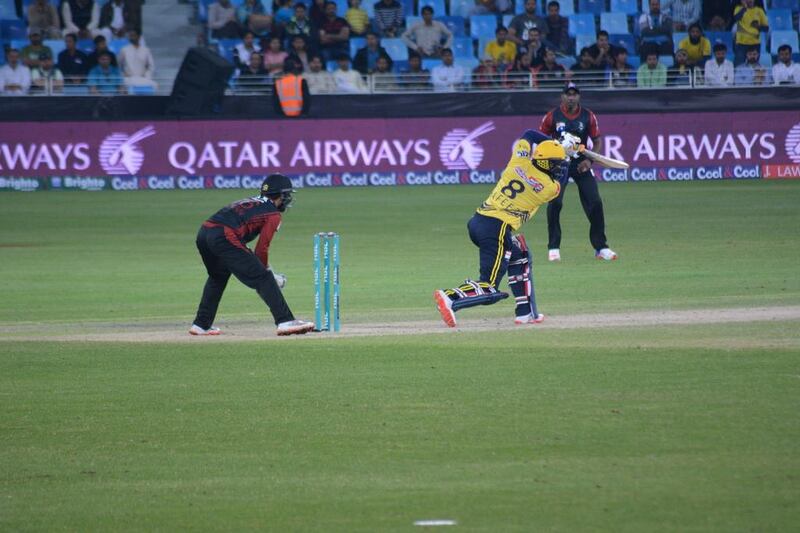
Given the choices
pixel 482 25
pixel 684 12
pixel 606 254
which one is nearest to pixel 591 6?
pixel 684 12

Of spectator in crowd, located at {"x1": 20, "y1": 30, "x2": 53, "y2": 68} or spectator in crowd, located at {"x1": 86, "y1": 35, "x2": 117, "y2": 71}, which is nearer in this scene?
spectator in crowd, located at {"x1": 20, "y1": 30, "x2": 53, "y2": 68}

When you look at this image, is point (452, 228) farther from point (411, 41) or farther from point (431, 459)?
point (431, 459)

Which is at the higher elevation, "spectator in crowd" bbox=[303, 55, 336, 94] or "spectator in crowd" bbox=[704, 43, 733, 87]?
"spectator in crowd" bbox=[303, 55, 336, 94]

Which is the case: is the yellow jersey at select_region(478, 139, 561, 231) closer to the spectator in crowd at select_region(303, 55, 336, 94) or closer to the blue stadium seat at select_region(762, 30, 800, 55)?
the spectator in crowd at select_region(303, 55, 336, 94)

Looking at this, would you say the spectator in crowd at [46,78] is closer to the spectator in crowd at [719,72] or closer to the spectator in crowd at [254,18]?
the spectator in crowd at [254,18]

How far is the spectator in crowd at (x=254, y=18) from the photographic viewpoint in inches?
1241

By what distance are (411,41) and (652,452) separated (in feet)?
81.8

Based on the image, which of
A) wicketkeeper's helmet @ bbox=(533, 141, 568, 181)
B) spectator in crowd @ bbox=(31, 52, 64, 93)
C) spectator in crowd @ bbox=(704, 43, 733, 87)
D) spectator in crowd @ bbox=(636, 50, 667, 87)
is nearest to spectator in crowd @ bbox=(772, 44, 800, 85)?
spectator in crowd @ bbox=(704, 43, 733, 87)

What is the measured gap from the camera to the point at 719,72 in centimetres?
2986

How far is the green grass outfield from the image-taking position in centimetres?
695

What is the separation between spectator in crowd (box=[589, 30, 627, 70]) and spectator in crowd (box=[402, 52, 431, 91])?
3548 mm

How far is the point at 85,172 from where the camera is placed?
28.0 metres

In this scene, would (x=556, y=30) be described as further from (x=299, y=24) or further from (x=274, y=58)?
(x=274, y=58)

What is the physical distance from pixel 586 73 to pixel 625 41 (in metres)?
3.04
